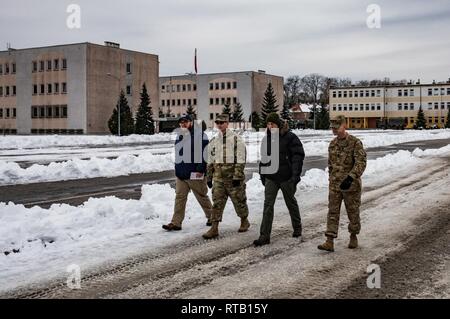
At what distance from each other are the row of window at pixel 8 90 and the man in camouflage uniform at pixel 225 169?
77.2 m

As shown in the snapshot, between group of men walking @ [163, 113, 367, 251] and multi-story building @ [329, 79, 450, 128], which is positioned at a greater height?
multi-story building @ [329, 79, 450, 128]

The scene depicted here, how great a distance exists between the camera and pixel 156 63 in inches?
3332

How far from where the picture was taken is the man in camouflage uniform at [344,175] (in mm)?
7598

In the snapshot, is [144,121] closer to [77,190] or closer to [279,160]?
[77,190]

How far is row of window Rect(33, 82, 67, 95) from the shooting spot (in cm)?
7400

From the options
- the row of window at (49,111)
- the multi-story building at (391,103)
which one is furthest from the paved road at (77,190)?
the multi-story building at (391,103)

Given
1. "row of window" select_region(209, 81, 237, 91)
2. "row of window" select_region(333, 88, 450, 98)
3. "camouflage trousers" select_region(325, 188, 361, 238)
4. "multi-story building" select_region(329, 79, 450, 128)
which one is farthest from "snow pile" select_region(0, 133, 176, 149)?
"row of window" select_region(333, 88, 450, 98)

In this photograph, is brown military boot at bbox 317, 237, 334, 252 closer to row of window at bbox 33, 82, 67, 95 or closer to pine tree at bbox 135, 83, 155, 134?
pine tree at bbox 135, 83, 155, 134

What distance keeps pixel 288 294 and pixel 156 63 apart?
81.4 meters

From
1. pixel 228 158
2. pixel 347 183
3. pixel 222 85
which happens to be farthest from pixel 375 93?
pixel 347 183

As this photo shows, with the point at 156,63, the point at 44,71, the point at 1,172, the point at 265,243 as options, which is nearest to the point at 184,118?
the point at 265,243

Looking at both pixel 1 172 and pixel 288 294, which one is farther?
pixel 1 172

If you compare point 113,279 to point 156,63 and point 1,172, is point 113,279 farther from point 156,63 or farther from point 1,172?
point 156,63

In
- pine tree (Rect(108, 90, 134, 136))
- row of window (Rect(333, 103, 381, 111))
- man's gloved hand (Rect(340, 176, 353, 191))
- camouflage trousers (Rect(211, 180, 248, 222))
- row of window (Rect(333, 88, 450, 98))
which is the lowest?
camouflage trousers (Rect(211, 180, 248, 222))
